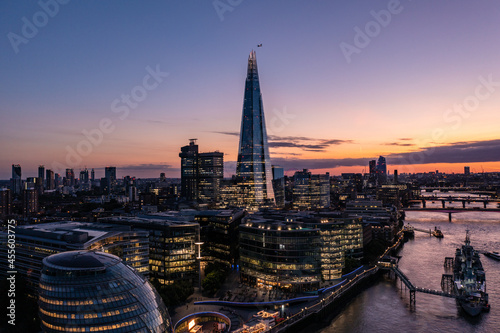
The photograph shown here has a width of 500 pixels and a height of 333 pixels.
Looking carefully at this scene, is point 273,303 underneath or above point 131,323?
underneath

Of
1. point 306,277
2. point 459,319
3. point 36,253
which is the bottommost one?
point 459,319

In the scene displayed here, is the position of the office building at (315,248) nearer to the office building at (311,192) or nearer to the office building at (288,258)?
the office building at (288,258)

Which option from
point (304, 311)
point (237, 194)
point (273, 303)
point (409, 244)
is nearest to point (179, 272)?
point (273, 303)

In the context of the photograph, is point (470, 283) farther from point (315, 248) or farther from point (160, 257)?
point (160, 257)

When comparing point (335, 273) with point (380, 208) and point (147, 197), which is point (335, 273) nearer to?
point (380, 208)

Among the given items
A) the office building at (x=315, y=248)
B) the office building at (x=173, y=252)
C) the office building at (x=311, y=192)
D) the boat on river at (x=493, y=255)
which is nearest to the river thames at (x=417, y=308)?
the boat on river at (x=493, y=255)

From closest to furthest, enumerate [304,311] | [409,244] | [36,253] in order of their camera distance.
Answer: [304,311] → [36,253] → [409,244]
